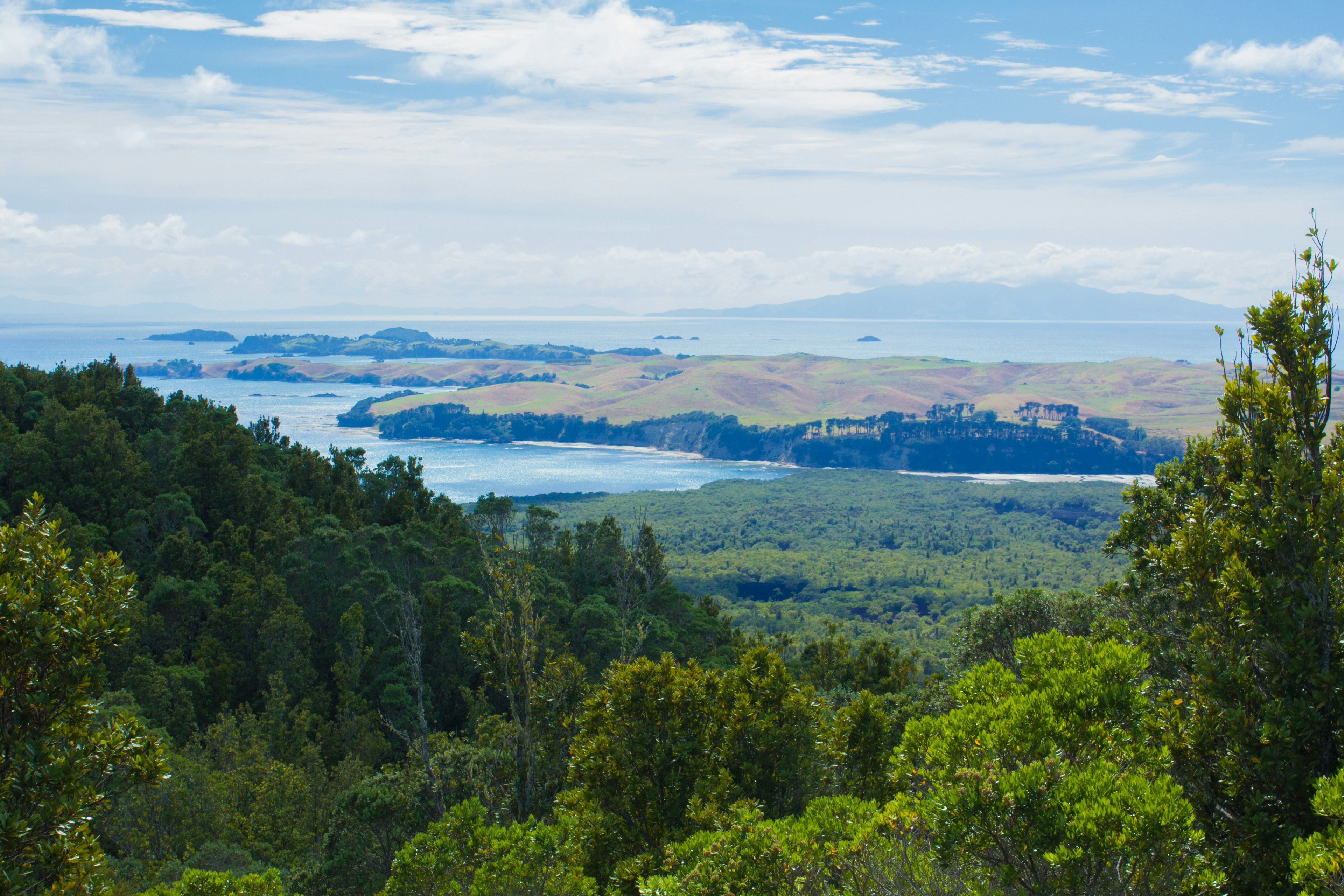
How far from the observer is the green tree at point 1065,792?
5.73 metres

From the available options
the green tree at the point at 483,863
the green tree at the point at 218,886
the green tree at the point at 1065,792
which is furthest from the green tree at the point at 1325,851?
the green tree at the point at 218,886

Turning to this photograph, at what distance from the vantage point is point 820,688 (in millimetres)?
31516

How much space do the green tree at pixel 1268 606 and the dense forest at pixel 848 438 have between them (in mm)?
167606

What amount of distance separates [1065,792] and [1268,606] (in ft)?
8.12

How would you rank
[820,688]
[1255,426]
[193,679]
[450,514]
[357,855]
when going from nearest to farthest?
[1255,426]
[357,855]
[193,679]
[820,688]
[450,514]

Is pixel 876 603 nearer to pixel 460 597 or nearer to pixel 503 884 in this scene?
pixel 460 597

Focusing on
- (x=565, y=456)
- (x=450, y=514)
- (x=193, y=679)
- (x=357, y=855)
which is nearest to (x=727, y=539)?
(x=450, y=514)

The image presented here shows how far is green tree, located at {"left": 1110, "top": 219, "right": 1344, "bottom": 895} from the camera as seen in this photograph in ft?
21.7

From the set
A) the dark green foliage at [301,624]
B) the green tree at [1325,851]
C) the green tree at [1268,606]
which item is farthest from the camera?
the dark green foliage at [301,624]

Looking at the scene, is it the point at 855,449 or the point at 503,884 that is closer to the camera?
the point at 503,884

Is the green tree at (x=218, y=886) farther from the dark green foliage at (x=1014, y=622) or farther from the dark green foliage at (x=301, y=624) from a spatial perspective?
the dark green foliage at (x=1014, y=622)

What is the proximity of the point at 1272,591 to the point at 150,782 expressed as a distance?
8.88 meters

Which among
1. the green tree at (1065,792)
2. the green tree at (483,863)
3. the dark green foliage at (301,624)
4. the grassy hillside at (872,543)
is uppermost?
the green tree at (1065,792)

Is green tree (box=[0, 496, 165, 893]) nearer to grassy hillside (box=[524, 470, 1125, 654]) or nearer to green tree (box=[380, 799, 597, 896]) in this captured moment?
green tree (box=[380, 799, 597, 896])
